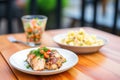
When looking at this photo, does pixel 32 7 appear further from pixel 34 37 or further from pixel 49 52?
pixel 49 52

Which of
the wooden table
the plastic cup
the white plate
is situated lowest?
the wooden table

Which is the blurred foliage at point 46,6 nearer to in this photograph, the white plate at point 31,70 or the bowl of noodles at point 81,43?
the bowl of noodles at point 81,43

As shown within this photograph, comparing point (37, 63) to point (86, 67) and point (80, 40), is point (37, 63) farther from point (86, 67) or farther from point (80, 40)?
point (80, 40)

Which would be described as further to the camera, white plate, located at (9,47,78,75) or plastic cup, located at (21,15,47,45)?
plastic cup, located at (21,15,47,45)

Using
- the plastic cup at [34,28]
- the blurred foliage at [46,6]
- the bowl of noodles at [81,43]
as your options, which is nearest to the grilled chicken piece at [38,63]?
the bowl of noodles at [81,43]

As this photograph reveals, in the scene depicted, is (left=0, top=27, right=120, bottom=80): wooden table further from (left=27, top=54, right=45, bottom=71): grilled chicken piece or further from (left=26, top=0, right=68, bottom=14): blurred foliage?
(left=26, top=0, right=68, bottom=14): blurred foliage

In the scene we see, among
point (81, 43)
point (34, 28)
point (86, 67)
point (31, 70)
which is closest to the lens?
point (31, 70)

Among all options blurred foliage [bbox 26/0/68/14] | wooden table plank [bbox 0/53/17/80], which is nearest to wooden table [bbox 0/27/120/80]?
wooden table plank [bbox 0/53/17/80]

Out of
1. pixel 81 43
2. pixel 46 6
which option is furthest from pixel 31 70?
pixel 46 6
